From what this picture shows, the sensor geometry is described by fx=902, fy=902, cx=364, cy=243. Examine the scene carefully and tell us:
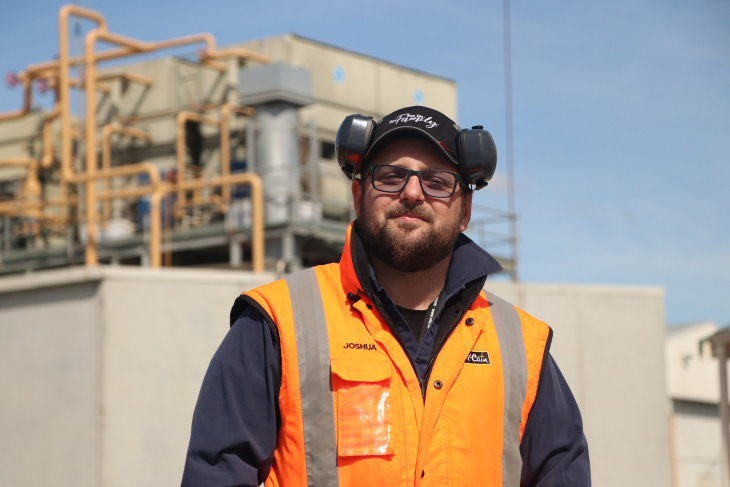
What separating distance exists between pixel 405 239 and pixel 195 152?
15.0 m

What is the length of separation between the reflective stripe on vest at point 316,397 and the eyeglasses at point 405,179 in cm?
48

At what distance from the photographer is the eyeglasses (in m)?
2.92

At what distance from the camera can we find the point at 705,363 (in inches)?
1314

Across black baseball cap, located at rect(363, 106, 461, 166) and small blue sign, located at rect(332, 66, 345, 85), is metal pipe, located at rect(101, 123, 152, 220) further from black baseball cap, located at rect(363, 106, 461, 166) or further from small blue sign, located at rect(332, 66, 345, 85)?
black baseball cap, located at rect(363, 106, 461, 166)

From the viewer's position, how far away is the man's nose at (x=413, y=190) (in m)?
2.89

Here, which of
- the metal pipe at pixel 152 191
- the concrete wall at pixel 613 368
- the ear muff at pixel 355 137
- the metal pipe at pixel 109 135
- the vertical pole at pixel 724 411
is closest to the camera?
the ear muff at pixel 355 137

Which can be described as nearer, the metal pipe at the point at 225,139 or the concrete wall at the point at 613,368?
the concrete wall at the point at 613,368

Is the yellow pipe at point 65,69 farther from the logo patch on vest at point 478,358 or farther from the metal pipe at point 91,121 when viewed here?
the logo patch on vest at point 478,358

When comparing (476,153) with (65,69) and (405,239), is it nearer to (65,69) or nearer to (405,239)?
(405,239)

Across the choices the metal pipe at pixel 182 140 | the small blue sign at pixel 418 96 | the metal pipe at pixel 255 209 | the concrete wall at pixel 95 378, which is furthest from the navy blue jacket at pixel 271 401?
the small blue sign at pixel 418 96

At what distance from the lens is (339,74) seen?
57.7 feet

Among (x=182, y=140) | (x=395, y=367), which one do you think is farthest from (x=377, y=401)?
(x=182, y=140)

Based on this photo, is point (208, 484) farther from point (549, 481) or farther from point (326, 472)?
point (549, 481)

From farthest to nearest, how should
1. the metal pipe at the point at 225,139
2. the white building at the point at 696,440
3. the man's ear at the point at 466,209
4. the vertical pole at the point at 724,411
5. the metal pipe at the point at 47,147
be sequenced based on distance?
the metal pipe at the point at 47,147 < the white building at the point at 696,440 < the metal pipe at the point at 225,139 < the vertical pole at the point at 724,411 < the man's ear at the point at 466,209
